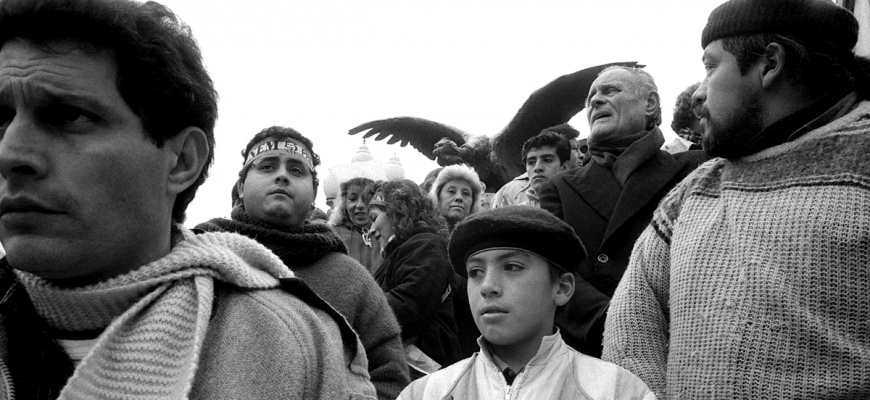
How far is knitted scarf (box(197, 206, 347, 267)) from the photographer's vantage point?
146 inches

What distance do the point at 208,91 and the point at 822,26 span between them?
2022 millimetres

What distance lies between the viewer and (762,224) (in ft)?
8.64

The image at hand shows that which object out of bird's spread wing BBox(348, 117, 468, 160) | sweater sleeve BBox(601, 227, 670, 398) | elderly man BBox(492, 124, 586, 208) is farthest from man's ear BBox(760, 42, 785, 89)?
bird's spread wing BBox(348, 117, 468, 160)

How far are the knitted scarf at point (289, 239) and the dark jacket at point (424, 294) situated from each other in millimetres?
1007

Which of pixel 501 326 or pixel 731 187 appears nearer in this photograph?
pixel 731 187

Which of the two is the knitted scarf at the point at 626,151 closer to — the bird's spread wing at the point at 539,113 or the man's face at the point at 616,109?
the man's face at the point at 616,109

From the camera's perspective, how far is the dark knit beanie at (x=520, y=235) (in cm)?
314

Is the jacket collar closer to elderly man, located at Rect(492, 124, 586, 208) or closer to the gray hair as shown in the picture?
the gray hair

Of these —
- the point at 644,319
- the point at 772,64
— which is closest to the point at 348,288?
the point at 644,319

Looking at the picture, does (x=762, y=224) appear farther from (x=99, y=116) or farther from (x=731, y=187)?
(x=99, y=116)

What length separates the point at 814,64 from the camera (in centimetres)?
285

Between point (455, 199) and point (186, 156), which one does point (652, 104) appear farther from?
point (186, 156)

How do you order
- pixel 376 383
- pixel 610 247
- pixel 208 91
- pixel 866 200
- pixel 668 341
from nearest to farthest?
1. pixel 208 91
2. pixel 866 200
3. pixel 668 341
4. pixel 376 383
5. pixel 610 247

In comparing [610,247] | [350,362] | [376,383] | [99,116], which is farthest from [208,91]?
[610,247]
